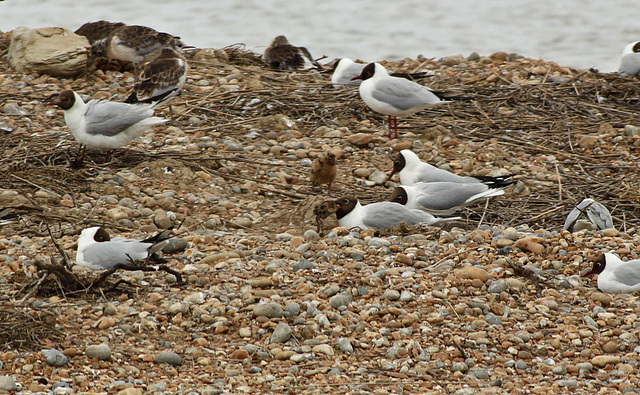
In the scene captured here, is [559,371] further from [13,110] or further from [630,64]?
[630,64]

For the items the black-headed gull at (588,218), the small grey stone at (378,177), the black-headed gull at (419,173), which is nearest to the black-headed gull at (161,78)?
the small grey stone at (378,177)

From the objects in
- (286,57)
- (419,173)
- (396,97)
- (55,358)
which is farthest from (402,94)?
(55,358)

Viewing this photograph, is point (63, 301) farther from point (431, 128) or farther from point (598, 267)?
point (431, 128)

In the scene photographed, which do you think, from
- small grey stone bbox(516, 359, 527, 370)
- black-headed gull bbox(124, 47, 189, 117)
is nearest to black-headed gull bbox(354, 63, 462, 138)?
black-headed gull bbox(124, 47, 189, 117)

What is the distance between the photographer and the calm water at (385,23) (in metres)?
15.0

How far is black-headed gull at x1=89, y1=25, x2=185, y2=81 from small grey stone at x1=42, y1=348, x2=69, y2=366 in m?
6.19

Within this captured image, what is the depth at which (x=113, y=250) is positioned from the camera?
4621 millimetres

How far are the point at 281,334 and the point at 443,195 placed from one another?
263cm

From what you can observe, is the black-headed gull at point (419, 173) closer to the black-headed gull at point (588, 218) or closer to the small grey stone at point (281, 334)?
the black-headed gull at point (588, 218)

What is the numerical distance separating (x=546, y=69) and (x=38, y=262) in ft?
25.3

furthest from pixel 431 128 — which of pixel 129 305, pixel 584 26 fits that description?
pixel 584 26

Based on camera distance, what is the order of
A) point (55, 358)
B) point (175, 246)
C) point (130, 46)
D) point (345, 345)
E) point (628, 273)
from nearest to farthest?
point (55, 358) < point (345, 345) < point (628, 273) < point (175, 246) < point (130, 46)

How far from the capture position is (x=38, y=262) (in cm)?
407

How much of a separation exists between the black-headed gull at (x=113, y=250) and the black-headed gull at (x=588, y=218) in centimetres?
292
